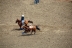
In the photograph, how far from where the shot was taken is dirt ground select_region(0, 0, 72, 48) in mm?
17203

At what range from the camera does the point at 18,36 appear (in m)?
18.7

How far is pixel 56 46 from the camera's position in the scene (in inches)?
650

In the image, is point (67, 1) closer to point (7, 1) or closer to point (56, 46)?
point (7, 1)

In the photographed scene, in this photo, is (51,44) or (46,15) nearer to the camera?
(51,44)

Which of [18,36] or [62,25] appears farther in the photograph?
[62,25]

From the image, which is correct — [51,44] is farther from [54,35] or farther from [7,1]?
[7,1]

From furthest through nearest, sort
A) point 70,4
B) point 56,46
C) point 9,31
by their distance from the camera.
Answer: point 70,4 < point 9,31 < point 56,46

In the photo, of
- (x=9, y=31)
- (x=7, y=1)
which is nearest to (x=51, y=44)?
(x=9, y=31)

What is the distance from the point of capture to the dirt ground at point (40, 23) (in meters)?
17.2

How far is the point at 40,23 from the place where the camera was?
22.3 metres

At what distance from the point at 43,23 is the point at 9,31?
295 centimetres

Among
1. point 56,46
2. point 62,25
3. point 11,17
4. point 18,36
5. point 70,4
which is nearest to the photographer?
point 56,46

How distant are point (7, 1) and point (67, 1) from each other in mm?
4896

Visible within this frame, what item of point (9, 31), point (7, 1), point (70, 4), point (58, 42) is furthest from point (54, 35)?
point (7, 1)
